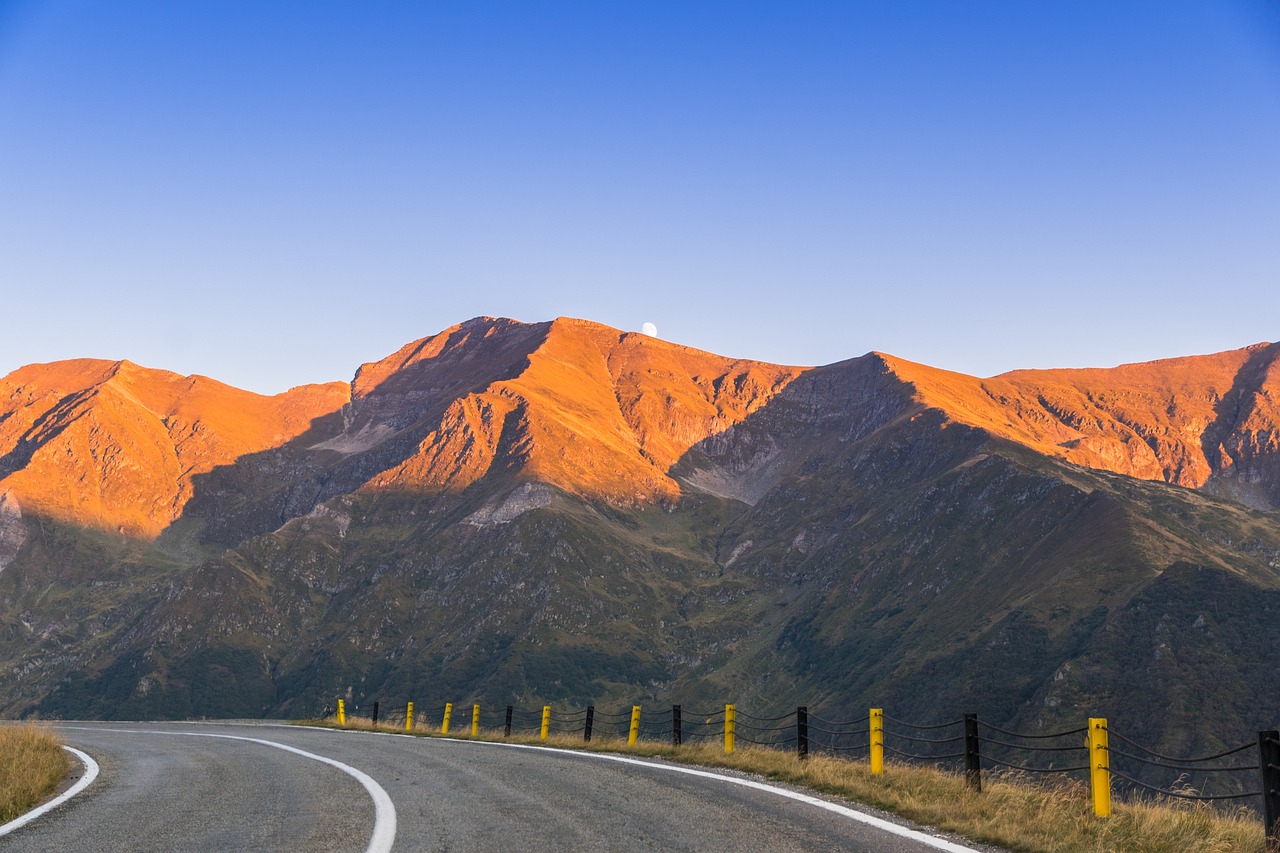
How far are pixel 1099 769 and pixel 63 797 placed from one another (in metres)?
15.4

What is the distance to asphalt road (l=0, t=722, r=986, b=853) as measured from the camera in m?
11.2

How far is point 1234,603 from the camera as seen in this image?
14325 cm

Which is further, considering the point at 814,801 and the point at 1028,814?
the point at 814,801

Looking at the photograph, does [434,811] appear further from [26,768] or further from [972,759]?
[26,768]

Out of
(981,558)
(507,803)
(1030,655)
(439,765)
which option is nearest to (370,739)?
(439,765)

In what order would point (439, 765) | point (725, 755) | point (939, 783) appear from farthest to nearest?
point (725, 755)
point (439, 765)
point (939, 783)

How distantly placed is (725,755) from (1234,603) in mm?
147706

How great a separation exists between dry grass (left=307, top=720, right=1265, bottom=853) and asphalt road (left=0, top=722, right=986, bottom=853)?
1163mm

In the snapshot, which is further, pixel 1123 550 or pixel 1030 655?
pixel 1123 550

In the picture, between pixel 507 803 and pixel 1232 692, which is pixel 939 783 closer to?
pixel 507 803

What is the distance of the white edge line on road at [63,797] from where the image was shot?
1277cm

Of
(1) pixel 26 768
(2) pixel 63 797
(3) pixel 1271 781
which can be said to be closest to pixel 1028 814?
(3) pixel 1271 781

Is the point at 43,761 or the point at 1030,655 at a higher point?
the point at 43,761

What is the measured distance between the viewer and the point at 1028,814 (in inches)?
536
